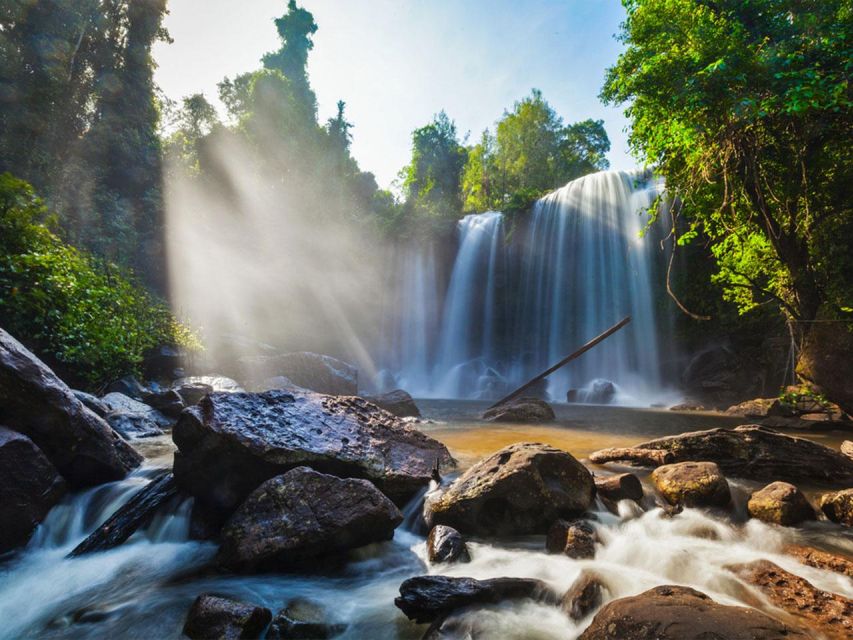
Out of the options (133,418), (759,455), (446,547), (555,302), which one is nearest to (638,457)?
(759,455)

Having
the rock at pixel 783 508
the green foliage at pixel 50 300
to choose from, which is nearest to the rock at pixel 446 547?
the rock at pixel 783 508

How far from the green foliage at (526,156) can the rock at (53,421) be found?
118ft

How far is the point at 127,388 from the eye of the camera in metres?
9.23

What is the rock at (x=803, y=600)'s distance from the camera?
7.45ft

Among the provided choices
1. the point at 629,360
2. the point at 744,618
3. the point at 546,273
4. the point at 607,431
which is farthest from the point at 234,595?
the point at 546,273

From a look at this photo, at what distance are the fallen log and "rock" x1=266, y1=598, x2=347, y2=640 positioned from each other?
2157 millimetres

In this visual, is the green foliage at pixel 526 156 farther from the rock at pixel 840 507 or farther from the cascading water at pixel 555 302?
the rock at pixel 840 507

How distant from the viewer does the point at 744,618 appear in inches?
77.0

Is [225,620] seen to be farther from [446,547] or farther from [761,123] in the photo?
[761,123]

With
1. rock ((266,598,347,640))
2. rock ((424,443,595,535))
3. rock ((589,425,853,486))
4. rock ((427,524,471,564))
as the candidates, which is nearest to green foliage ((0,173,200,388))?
rock ((266,598,347,640))

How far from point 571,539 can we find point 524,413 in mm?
7267

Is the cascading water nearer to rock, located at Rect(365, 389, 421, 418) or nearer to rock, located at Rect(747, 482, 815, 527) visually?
rock, located at Rect(365, 389, 421, 418)

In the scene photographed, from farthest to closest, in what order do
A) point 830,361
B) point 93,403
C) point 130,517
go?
point 830,361
point 93,403
point 130,517

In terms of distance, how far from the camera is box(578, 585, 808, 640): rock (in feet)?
6.07
